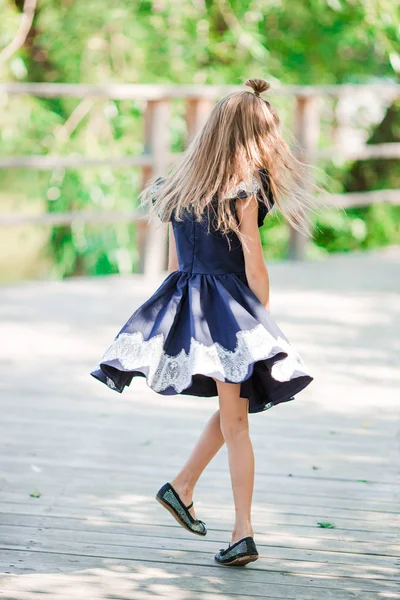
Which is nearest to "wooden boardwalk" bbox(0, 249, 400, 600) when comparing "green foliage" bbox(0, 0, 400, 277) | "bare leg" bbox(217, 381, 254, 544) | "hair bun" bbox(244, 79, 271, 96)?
"bare leg" bbox(217, 381, 254, 544)

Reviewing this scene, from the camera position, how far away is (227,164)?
2754 mm

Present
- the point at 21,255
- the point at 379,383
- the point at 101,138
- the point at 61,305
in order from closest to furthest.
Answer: the point at 379,383 → the point at 61,305 → the point at 101,138 → the point at 21,255

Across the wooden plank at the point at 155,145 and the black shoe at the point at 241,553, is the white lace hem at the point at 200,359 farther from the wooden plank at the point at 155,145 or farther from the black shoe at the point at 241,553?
the wooden plank at the point at 155,145

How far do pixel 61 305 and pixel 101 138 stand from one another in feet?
10.5

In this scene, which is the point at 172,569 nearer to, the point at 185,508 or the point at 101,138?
the point at 185,508

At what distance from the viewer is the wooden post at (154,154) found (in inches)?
275

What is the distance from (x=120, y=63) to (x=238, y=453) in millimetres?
6798

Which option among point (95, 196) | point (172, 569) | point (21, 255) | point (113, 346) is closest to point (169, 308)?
point (113, 346)

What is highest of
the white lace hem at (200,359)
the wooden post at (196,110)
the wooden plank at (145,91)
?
the wooden plank at (145,91)

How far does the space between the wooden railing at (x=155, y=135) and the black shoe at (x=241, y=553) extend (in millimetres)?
3810

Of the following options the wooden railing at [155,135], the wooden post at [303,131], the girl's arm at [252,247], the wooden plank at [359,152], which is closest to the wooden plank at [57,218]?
the wooden railing at [155,135]

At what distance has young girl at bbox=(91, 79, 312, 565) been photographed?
2.67 m

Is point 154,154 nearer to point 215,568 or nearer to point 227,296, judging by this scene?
point 227,296

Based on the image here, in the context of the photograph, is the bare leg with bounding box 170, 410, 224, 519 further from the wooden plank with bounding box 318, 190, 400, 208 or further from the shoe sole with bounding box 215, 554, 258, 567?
the wooden plank with bounding box 318, 190, 400, 208
